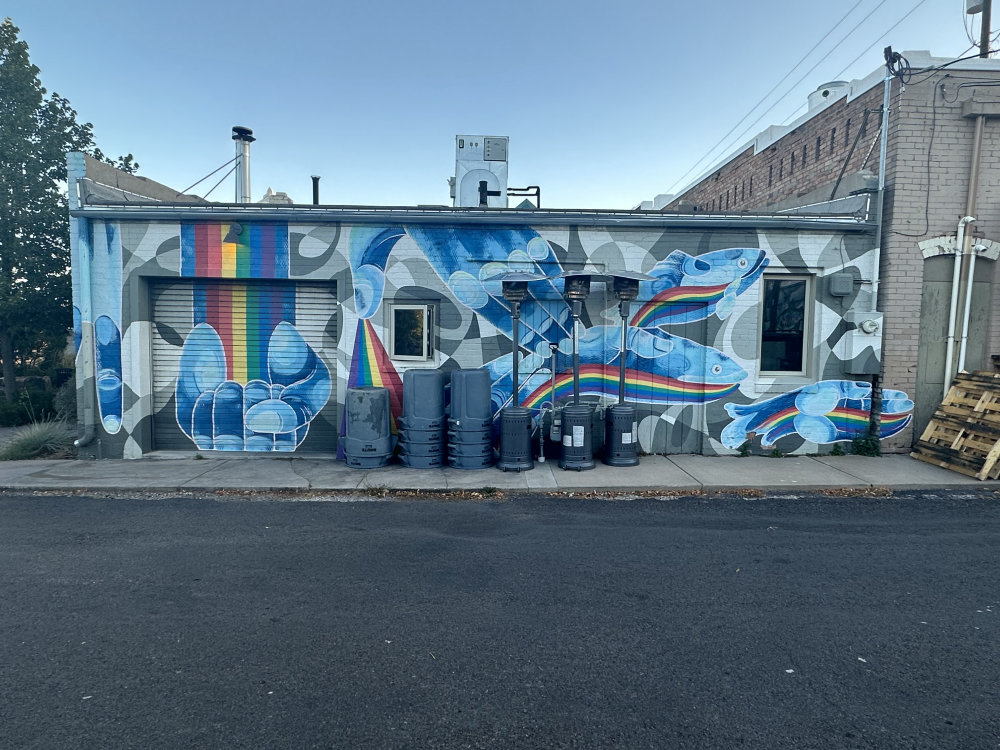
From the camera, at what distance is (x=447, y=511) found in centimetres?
653

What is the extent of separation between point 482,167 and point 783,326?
6308 millimetres

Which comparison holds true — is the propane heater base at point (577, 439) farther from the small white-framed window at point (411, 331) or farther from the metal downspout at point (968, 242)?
the metal downspout at point (968, 242)

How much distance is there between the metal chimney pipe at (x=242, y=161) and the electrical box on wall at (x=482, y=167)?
4051 millimetres

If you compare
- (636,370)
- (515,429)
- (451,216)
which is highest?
(451,216)

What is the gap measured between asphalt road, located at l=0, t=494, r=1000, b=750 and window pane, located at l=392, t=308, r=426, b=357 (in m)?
3.40

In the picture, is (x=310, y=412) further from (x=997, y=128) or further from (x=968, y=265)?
(x=997, y=128)

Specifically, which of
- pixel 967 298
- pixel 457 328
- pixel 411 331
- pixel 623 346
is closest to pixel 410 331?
pixel 411 331

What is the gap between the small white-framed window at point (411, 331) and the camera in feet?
29.6

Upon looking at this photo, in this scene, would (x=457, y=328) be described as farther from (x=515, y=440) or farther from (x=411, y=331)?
(x=515, y=440)

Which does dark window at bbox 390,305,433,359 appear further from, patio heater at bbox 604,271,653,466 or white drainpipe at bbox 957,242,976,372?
white drainpipe at bbox 957,242,976,372

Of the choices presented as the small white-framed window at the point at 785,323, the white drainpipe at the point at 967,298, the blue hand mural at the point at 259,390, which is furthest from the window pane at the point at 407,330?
the white drainpipe at the point at 967,298

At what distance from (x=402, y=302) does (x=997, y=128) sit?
9.38 metres

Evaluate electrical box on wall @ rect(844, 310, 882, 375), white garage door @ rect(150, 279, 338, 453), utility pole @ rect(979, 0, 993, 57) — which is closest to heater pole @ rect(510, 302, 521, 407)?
white garage door @ rect(150, 279, 338, 453)

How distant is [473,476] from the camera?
25.8ft
